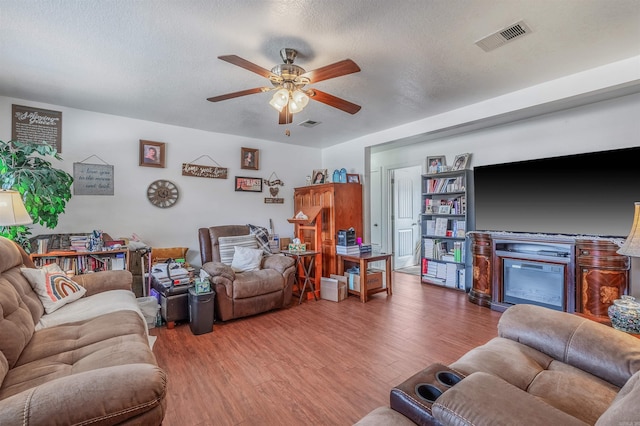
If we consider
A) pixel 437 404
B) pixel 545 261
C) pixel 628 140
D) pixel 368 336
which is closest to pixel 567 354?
pixel 437 404

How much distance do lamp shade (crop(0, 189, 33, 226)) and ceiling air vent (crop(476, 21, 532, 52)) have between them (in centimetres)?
368

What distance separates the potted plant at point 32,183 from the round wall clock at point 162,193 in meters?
1.16

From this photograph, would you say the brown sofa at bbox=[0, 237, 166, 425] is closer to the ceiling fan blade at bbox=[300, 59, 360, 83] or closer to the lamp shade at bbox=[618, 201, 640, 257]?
the ceiling fan blade at bbox=[300, 59, 360, 83]

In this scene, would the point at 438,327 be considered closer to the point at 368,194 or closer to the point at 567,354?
the point at 567,354

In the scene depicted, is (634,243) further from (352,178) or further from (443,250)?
(352,178)

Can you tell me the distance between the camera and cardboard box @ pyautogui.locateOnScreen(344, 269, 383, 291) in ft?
13.2

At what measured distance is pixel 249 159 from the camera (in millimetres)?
4773

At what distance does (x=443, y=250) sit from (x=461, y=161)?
4.71 feet

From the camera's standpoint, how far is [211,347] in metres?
2.61

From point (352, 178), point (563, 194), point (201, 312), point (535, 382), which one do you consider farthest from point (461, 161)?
point (201, 312)

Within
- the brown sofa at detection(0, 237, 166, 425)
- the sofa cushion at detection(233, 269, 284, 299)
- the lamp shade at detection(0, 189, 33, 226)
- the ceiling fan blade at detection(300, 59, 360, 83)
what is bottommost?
the sofa cushion at detection(233, 269, 284, 299)

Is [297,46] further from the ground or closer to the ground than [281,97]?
further from the ground

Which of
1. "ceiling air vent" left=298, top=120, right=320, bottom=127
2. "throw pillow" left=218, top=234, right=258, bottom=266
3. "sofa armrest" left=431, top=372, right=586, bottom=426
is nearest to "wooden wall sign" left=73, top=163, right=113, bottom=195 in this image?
"throw pillow" left=218, top=234, right=258, bottom=266

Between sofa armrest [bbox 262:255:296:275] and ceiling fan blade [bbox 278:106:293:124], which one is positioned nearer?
ceiling fan blade [bbox 278:106:293:124]
